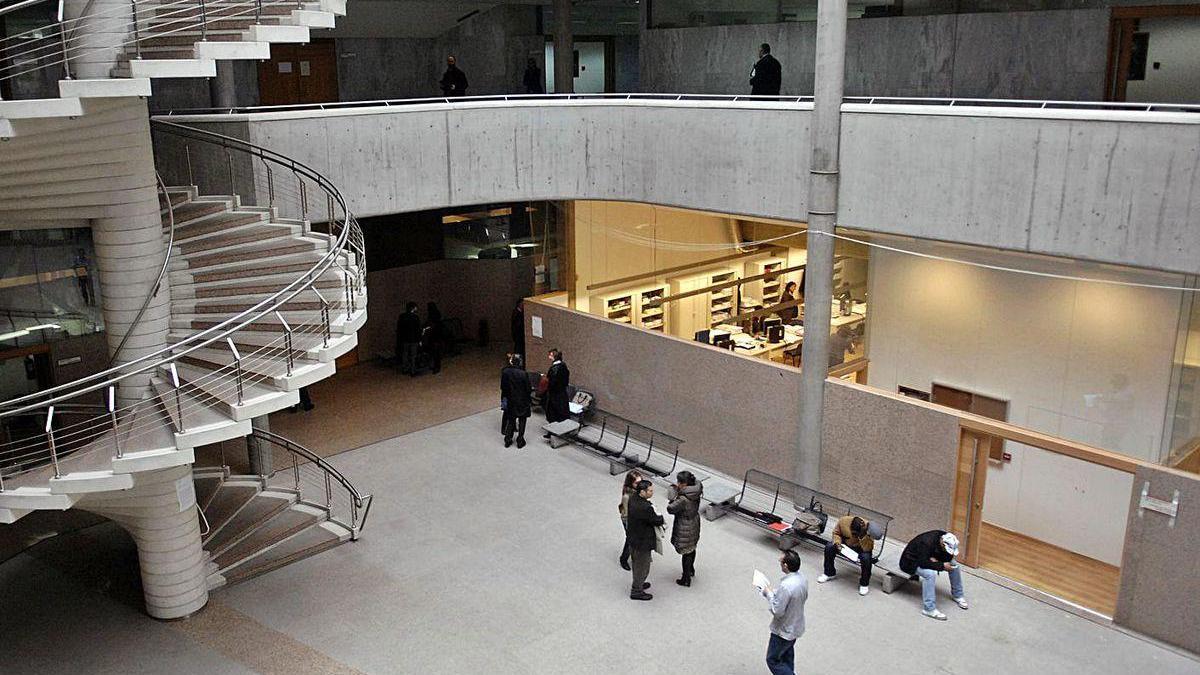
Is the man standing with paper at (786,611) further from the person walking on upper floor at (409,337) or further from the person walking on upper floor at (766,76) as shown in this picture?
the person walking on upper floor at (409,337)

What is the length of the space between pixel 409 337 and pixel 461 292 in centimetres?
232

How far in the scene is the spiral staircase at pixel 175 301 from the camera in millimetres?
8281

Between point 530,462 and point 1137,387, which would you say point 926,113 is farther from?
point 530,462

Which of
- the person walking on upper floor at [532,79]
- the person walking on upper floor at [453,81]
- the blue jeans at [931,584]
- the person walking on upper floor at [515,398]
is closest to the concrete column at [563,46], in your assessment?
the person walking on upper floor at [532,79]

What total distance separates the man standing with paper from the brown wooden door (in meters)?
13.1

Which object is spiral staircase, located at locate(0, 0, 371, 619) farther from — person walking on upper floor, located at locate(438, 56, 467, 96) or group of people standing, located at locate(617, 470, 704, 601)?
person walking on upper floor, located at locate(438, 56, 467, 96)

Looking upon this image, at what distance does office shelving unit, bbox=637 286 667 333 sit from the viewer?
48.9 feet

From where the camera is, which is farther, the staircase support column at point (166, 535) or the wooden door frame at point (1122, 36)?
the wooden door frame at point (1122, 36)

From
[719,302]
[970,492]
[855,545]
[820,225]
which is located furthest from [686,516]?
[719,302]

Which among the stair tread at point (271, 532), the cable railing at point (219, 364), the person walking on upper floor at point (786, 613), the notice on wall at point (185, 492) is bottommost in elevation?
the stair tread at point (271, 532)

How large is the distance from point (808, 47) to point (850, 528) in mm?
8492

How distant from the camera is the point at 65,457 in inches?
348

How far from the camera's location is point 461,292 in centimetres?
1995

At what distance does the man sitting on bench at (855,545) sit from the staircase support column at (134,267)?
728cm
